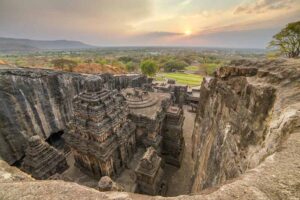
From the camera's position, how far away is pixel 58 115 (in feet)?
49.2

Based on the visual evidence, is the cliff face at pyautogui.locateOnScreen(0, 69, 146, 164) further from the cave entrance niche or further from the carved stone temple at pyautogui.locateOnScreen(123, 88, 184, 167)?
the carved stone temple at pyautogui.locateOnScreen(123, 88, 184, 167)

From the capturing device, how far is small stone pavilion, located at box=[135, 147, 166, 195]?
332 inches

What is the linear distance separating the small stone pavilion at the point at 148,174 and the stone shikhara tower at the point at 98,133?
2223mm

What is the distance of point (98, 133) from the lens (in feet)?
28.7

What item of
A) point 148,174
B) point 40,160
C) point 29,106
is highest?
point 29,106

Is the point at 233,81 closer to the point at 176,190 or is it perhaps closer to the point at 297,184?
the point at 297,184

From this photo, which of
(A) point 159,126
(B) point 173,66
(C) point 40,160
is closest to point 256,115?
(A) point 159,126

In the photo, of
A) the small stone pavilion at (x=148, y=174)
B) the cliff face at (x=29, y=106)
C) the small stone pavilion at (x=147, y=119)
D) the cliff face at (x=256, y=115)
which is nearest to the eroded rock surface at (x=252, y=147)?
the cliff face at (x=256, y=115)

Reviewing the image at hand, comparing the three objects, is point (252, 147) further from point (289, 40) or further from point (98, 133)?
point (289, 40)

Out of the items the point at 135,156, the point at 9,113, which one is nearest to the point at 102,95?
the point at 135,156

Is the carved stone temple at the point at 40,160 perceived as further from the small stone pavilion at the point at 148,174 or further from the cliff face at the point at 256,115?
the cliff face at the point at 256,115

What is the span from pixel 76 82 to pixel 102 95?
9857 millimetres

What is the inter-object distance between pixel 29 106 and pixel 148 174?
507 inches

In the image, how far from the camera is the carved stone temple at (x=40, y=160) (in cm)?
955
